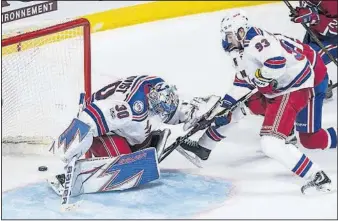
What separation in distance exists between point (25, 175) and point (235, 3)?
2479 mm

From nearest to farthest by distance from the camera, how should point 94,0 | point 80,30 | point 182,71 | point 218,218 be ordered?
1. point 218,218
2. point 80,30
3. point 182,71
4. point 94,0

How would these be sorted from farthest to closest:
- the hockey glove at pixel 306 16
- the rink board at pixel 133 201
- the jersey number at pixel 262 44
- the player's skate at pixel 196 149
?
the hockey glove at pixel 306 16 < the player's skate at pixel 196 149 < the jersey number at pixel 262 44 < the rink board at pixel 133 201

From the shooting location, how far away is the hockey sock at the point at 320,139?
150 inches

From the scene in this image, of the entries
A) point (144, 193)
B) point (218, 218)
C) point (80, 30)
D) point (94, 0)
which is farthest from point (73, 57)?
point (94, 0)

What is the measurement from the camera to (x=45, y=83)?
364 cm

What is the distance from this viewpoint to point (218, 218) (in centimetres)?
Answer: 317

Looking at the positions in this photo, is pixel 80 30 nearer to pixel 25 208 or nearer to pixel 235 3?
pixel 25 208

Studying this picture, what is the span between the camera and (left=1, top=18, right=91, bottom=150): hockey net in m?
3.59

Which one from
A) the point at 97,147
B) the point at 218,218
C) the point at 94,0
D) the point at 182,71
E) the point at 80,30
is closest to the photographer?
the point at 218,218

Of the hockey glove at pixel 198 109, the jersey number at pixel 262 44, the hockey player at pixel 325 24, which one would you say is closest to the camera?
the jersey number at pixel 262 44

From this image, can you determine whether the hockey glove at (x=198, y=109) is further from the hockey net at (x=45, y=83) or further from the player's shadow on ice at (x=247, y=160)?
the hockey net at (x=45, y=83)

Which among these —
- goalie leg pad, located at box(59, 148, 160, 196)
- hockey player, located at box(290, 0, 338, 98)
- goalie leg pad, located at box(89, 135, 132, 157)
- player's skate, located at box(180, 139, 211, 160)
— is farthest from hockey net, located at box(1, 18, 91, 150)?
hockey player, located at box(290, 0, 338, 98)

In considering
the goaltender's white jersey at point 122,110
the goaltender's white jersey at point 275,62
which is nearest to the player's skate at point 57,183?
the goaltender's white jersey at point 122,110

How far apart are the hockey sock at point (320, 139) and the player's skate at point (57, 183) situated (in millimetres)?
1060
